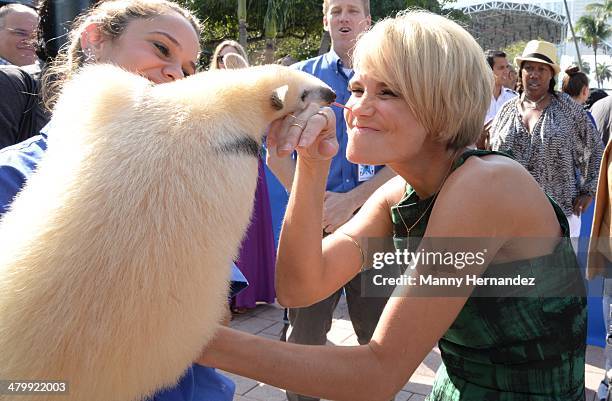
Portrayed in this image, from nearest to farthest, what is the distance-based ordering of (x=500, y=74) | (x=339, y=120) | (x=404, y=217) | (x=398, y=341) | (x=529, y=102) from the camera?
(x=398, y=341) < (x=404, y=217) < (x=339, y=120) < (x=529, y=102) < (x=500, y=74)

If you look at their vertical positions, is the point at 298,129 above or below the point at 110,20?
below

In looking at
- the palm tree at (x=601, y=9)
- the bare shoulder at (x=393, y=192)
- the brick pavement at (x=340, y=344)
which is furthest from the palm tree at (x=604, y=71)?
the bare shoulder at (x=393, y=192)

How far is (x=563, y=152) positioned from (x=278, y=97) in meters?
3.72

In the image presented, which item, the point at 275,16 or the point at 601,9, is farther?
the point at 601,9

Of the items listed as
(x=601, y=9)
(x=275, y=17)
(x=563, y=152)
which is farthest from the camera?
(x=601, y=9)

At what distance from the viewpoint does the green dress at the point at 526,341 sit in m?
1.50

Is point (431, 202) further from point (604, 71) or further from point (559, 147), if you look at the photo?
point (604, 71)

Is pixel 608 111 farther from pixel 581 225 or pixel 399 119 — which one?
pixel 399 119

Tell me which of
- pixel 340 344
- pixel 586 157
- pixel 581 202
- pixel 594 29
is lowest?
pixel 340 344

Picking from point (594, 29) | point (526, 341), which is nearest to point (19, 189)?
point (526, 341)

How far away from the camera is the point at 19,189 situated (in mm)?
1127

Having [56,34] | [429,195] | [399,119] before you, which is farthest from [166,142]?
[56,34]

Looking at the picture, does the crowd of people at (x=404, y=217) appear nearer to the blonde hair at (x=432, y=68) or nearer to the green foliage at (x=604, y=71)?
the blonde hair at (x=432, y=68)

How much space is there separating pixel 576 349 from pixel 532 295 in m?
0.25
